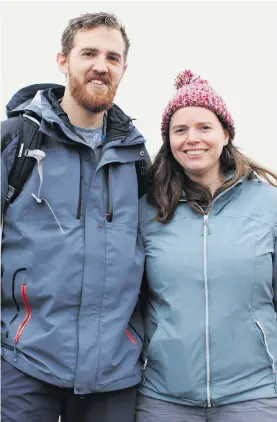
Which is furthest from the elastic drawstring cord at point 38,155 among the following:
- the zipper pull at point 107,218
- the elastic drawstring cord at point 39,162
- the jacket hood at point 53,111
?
the zipper pull at point 107,218

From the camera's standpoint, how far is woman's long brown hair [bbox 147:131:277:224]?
11.9 feet

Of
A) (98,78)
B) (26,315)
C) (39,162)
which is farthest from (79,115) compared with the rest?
(26,315)

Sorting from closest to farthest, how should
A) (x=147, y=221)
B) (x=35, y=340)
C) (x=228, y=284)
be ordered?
(x=35, y=340) → (x=228, y=284) → (x=147, y=221)

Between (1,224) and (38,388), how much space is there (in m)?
0.99

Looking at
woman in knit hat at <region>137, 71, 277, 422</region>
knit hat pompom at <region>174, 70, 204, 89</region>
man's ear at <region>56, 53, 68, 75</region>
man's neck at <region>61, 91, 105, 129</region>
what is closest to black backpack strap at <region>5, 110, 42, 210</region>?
man's neck at <region>61, 91, 105, 129</region>

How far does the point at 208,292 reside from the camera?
332cm

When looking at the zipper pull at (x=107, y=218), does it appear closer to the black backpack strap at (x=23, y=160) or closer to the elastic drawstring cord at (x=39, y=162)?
the elastic drawstring cord at (x=39, y=162)

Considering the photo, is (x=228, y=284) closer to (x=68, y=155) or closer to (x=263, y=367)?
(x=263, y=367)

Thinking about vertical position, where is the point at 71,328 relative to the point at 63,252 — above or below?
below

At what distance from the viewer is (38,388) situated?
3160 millimetres

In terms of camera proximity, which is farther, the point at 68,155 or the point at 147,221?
the point at 147,221

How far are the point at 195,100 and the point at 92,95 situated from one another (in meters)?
0.71

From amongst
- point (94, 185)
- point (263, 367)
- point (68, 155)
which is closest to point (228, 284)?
point (263, 367)

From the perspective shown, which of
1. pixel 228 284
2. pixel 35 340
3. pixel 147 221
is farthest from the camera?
pixel 147 221
